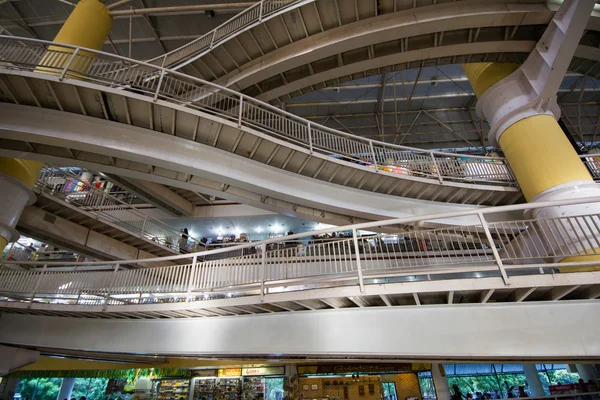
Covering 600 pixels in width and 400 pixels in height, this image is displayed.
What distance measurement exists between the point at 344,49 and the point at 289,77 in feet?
9.22

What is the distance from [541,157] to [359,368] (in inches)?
428

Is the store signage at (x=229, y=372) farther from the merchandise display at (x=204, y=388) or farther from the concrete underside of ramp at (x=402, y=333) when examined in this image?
the concrete underside of ramp at (x=402, y=333)

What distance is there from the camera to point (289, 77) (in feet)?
39.9

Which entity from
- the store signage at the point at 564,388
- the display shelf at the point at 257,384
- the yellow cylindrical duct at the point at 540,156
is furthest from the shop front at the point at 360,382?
the yellow cylindrical duct at the point at 540,156

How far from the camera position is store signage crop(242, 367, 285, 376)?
13386mm

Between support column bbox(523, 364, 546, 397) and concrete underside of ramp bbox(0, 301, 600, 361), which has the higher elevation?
concrete underside of ramp bbox(0, 301, 600, 361)

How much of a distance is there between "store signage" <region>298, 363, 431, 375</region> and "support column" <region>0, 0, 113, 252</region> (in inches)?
486

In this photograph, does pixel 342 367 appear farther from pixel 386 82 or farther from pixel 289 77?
pixel 386 82

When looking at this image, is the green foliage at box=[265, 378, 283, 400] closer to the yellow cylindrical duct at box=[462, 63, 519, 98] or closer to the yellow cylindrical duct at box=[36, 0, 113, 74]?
the yellow cylindrical duct at box=[462, 63, 519, 98]

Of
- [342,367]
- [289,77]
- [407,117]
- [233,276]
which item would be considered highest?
[407,117]

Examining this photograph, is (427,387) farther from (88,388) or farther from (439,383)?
(88,388)

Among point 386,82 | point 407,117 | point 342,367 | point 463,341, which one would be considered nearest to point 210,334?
point 463,341

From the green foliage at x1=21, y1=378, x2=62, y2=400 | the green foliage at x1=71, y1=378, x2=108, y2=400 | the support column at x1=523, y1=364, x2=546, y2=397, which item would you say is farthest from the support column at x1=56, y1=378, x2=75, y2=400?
the support column at x1=523, y1=364, x2=546, y2=397

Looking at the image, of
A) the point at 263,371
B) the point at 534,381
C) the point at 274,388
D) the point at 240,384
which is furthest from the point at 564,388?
the point at 240,384
